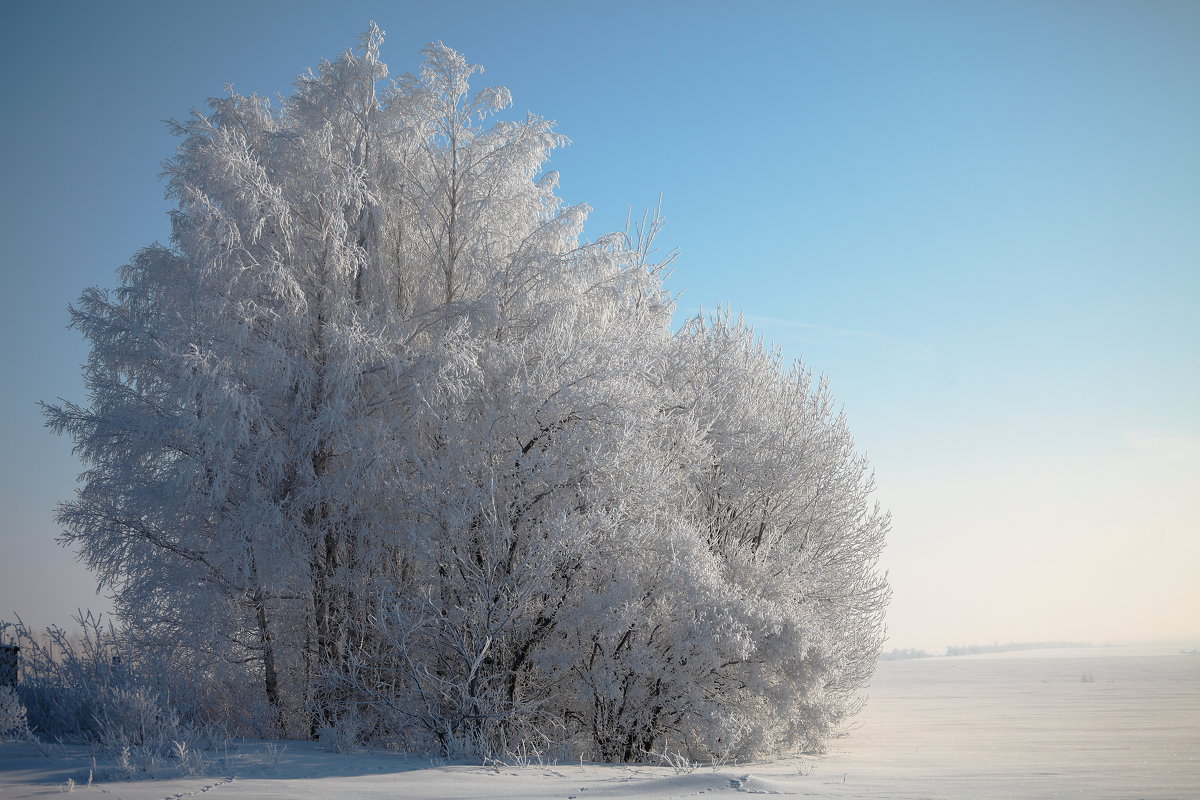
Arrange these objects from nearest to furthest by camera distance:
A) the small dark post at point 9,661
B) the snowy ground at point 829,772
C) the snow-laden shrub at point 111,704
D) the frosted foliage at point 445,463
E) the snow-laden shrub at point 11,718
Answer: the snowy ground at point 829,772 < the snow-laden shrub at point 111,704 < the snow-laden shrub at point 11,718 < the frosted foliage at point 445,463 < the small dark post at point 9,661

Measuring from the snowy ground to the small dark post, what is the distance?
10.0 ft

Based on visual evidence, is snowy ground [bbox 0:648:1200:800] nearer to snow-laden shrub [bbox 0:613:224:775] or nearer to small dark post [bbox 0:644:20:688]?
snow-laden shrub [bbox 0:613:224:775]

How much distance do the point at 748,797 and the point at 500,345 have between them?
259 inches

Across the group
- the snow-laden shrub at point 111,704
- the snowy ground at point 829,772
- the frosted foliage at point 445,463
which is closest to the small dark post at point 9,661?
the snow-laden shrub at point 111,704

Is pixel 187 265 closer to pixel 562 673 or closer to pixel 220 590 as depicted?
pixel 220 590

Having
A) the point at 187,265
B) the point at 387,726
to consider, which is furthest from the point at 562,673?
the point at 187,265

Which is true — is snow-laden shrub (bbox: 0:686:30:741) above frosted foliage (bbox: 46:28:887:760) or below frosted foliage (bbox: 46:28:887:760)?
below

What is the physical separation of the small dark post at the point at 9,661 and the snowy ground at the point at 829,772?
3.06 metres

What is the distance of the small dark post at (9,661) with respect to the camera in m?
10.1

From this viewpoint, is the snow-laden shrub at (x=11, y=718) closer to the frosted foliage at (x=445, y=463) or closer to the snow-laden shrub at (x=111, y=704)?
the snow-laden shrub at (x=111, y=704)

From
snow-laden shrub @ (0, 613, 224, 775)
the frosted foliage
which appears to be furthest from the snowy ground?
the frosted foliage

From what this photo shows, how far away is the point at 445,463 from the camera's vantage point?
976 centimetres

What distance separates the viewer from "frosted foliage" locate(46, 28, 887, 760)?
9531 millimetres

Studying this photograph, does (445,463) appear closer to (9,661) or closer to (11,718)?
(11,718)
